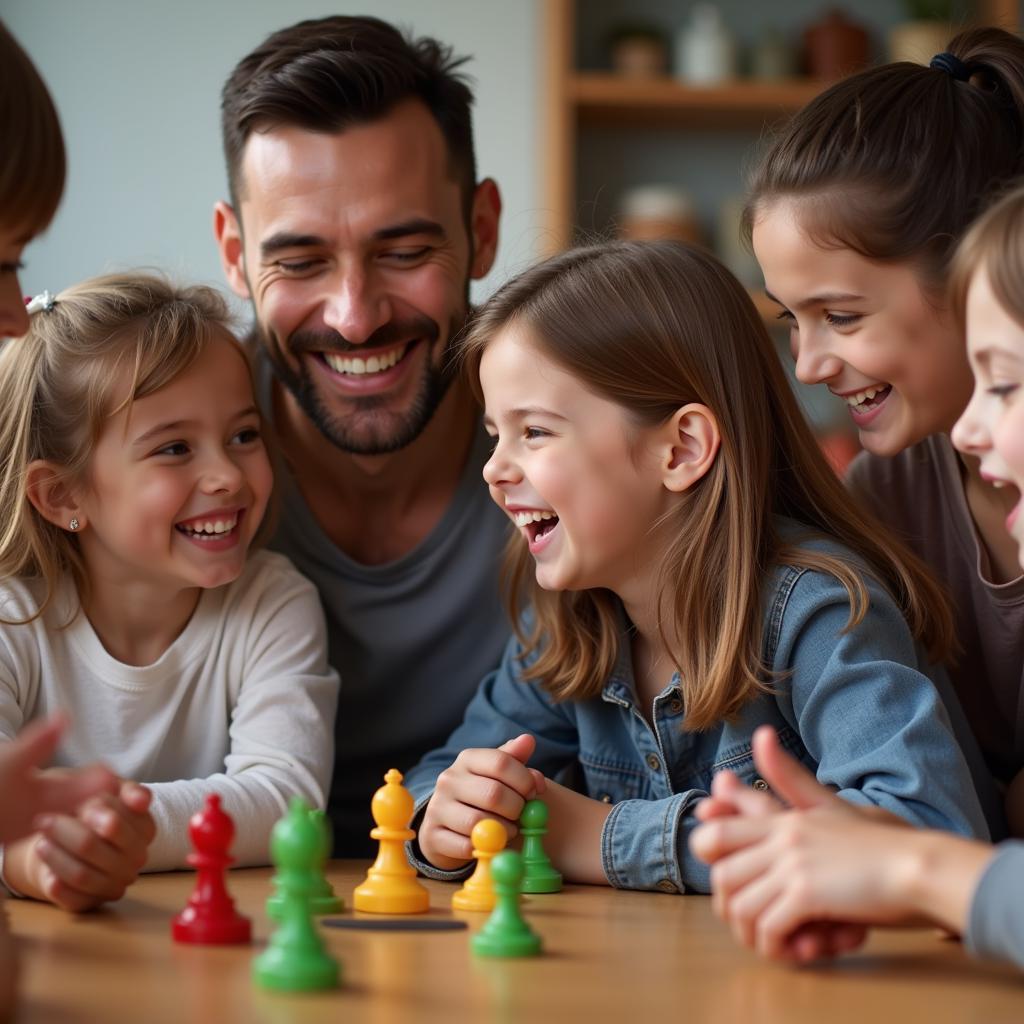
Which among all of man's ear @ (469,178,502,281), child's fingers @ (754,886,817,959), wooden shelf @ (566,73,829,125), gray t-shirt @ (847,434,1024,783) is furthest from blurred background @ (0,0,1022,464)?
child's fingers @ (754,886,817,959)

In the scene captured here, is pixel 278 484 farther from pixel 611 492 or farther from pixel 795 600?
pixel 795 600

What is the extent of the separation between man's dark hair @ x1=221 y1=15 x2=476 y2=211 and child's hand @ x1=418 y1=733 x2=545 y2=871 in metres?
1.11

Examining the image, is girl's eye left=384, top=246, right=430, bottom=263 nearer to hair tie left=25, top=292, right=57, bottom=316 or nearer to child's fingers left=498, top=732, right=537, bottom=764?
hair tie left=25, top=292, right=57, bottom=316

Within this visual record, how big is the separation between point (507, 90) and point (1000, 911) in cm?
372

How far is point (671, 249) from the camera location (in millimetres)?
1827

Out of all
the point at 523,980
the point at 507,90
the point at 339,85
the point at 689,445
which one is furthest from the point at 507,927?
the point at 507,90

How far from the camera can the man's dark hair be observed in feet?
7.28

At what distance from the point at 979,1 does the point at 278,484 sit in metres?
3.16

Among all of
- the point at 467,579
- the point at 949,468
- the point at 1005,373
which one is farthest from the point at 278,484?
the point at 1005,373

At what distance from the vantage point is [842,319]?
1.79 meters

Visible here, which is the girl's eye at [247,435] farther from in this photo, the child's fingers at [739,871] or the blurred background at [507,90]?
the blurred background at [507,90]

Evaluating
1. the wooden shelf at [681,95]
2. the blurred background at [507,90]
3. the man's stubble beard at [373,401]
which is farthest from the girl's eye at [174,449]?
the wooden shelf at [681,95]

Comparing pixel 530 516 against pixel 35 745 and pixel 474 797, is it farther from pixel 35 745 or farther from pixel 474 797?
Result: pixel 35 745

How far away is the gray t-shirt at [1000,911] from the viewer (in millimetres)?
1036
